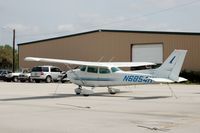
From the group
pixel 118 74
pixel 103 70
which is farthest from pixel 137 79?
pixel 103 70

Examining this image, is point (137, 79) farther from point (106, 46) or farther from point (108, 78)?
point (106, 46)

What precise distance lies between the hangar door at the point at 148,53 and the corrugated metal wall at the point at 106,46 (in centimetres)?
53

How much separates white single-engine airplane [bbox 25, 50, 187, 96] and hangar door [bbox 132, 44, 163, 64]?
988 inches

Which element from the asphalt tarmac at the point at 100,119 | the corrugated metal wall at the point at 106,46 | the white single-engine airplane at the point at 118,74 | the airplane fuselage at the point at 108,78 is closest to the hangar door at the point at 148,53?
the corrugated metal wall at the point at 106,46

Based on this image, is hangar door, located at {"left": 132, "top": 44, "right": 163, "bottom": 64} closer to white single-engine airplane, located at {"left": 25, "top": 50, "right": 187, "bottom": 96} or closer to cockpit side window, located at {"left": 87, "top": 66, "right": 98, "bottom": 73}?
white single-engine airplane, located at {"left": 25, "top": 50, "right": 187, "bottom": 96}

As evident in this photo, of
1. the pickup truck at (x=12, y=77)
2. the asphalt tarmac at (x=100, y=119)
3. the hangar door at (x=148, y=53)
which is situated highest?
the hangar door at (x=148, y=53)

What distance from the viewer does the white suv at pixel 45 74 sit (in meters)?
48.2

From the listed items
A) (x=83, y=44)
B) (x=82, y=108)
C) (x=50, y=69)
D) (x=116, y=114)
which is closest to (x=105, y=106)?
(x=82, y=108)

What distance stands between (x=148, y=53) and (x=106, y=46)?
5915mm

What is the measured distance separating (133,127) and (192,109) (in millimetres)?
5659

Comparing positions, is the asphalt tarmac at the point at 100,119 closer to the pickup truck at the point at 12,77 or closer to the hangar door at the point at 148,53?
the hangar door at the point at 148,53

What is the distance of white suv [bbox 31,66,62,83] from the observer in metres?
48.2

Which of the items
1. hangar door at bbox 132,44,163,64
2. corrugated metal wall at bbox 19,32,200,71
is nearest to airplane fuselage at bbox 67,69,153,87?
corrugated metal wall at bbox 19,32,200,71

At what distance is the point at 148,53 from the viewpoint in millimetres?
53094
